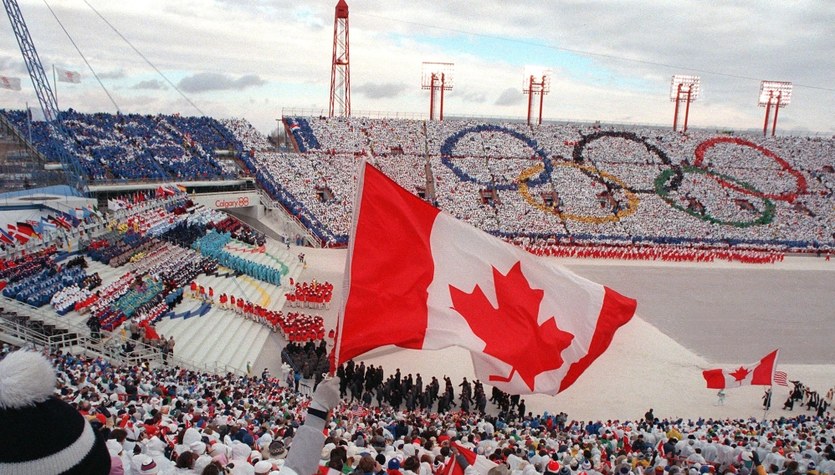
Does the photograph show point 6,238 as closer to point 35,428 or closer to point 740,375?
point 35,428

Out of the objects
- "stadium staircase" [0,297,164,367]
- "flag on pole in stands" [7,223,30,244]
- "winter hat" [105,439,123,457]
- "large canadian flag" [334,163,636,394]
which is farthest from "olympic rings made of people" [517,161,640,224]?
"winter hat" [105,439,123,457]

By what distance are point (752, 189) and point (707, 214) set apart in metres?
6.31

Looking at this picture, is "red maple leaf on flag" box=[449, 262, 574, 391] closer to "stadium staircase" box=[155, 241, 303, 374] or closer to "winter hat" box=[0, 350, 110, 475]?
"winter hat" box=[0, 350, 110, 475]

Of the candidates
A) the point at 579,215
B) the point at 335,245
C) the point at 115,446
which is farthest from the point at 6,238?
the point at 579,215

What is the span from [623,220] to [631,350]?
21.0 m

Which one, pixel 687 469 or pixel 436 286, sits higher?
pixel 436 286

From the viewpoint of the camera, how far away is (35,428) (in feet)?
5.61

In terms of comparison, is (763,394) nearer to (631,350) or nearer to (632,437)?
(631,350)

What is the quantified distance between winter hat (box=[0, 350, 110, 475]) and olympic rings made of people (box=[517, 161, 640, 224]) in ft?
115

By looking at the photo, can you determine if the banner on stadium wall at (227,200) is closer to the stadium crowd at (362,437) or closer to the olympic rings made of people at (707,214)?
the stadium crowd at (362,437)

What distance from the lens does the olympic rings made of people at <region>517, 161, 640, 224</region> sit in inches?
1403

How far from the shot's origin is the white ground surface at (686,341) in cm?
1300

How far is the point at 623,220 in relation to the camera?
1405 inches

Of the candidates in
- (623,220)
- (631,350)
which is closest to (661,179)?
(623,220)
